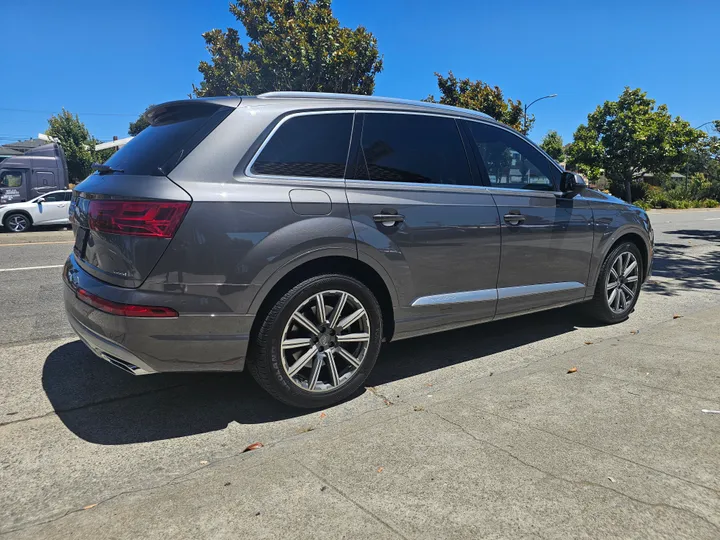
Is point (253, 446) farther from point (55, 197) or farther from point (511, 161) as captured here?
point (55, 197)

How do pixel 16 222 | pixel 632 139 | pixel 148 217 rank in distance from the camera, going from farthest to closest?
pixel 632 139
pixel 16 222
pixel 148 217

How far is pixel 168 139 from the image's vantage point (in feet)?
10.4

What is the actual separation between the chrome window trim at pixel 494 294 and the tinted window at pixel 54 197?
58.9 feet

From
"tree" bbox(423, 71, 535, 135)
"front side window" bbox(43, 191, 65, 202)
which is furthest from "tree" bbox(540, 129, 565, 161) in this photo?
"front side window" bbox(43, 191, 65, 202)

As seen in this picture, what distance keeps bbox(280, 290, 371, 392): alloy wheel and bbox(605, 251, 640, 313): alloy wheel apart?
2.90 metres

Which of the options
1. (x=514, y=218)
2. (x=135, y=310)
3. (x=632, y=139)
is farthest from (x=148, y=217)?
(x=632, y=139)

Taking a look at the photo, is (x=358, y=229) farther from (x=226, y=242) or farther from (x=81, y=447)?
(x=81, y=447)

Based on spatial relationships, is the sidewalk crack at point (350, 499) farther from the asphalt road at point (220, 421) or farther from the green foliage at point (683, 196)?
the green foliage at point (683, 196)

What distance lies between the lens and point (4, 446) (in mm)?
2846

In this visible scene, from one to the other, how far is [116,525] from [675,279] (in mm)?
8392

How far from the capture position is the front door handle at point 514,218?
4102 millimetres

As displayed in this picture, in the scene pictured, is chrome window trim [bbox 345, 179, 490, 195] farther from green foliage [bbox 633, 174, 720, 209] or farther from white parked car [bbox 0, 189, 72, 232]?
green foliage [bbox 633, 174, 720, 209]

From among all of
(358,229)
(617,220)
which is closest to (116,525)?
(358,229)

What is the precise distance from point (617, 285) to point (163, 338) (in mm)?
4277
